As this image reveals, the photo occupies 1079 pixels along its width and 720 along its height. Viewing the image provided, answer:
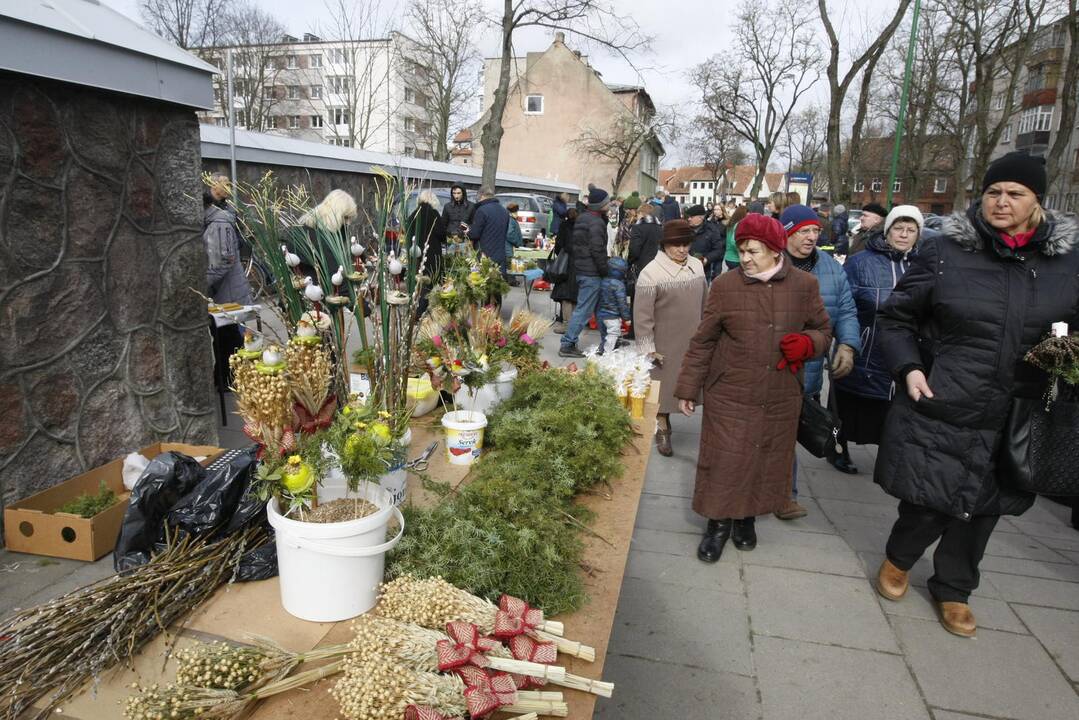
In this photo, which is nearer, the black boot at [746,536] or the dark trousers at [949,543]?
the dark trousers at [949,543]

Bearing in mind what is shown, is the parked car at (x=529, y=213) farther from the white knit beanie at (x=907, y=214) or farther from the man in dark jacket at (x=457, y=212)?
the white knit beanie at (x=907, y=214)

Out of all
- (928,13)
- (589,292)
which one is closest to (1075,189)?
(928,13)

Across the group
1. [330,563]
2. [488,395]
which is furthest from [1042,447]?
[330,563]

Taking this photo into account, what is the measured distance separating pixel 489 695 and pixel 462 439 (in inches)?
55.5

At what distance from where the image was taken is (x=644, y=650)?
2887 millimetres

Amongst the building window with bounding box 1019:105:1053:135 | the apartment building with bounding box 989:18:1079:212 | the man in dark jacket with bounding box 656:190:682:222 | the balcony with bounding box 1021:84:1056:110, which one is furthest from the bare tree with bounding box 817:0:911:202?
the building window with bounding box 1019:105:1053:135

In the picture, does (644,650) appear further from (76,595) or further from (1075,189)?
(1075,189)

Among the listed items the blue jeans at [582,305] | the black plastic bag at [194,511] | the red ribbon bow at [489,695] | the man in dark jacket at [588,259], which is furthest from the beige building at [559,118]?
the red ribbon bow at [489,695]

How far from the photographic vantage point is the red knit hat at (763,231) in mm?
3164

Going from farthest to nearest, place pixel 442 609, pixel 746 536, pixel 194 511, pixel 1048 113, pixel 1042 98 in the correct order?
pixel 1048 113 < pixel 1042 98 < pixel 746 536 < pixel 194 511 < pixel 442 609

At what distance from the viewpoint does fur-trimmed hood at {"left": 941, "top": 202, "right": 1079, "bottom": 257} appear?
259 cm

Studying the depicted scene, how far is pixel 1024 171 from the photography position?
103 inches

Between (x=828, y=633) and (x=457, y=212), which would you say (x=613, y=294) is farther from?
(x=828, y=633)

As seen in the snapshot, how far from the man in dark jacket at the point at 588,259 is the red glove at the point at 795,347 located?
16.2 ft
